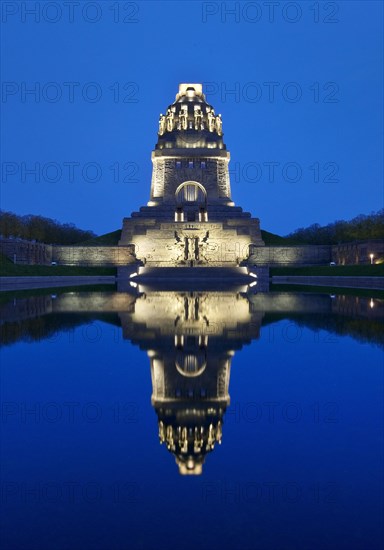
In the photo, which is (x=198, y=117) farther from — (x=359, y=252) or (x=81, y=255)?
(x=359, y=252)

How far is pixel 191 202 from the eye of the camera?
68750mm

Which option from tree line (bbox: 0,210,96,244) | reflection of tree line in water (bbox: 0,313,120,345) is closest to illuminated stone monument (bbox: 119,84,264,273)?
tree line (bbox: 0,210,96,244)

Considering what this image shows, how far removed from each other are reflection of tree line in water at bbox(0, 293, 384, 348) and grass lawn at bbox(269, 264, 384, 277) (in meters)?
21.9

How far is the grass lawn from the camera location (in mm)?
39312

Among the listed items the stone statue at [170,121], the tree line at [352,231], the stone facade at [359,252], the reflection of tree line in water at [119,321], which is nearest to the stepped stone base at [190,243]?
the stone facade at [359,252]

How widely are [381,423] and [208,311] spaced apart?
39.9 ft

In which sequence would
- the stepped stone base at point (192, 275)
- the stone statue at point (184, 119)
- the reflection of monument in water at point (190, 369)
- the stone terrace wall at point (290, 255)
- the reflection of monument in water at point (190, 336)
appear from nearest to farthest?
the reflection of monument in water at point (190, 369)
the reflection of monument in water at point (190, 336)
the stepped stone base at point (192, 275)
the stone terrace wall at point (290, 255)
the stone statue at point (184, 119)

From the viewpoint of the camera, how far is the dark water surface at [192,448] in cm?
332

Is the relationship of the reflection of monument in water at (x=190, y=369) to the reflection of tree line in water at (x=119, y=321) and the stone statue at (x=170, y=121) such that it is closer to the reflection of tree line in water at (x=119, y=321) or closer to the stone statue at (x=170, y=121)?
the reflection of tree line in water at (x=119, y=321)

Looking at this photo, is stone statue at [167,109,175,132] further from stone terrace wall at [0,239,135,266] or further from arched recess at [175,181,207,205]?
stone terrace wall at [0,239,135,266]

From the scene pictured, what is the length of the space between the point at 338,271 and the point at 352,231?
25.0 m

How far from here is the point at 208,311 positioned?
1747 centimetres

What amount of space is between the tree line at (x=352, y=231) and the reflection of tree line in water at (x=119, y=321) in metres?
49.5

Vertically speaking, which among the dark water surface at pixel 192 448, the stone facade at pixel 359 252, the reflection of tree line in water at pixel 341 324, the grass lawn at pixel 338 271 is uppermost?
the stone facade at pixel 359 252
